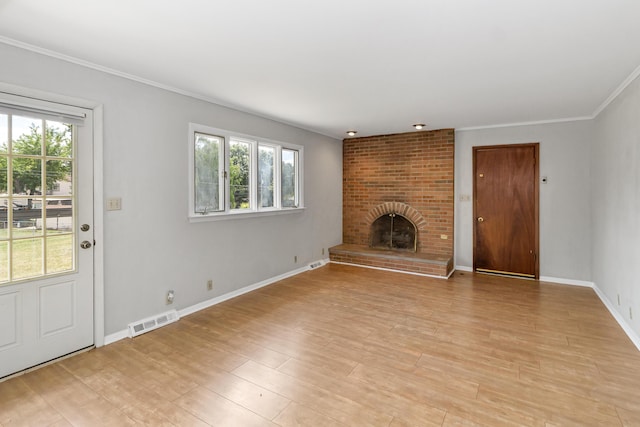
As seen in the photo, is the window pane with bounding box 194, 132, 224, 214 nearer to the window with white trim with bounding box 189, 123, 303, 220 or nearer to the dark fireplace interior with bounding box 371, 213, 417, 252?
the window with white trim with bounding box 189, 123, 303, 220

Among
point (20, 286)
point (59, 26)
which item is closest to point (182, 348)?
point (20, 286)

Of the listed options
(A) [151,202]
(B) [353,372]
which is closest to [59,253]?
(A) [151,202]

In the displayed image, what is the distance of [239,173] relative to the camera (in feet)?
14.1

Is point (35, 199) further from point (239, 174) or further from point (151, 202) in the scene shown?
point (239, 174)

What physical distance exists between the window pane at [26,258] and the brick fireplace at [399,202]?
4.30 meters

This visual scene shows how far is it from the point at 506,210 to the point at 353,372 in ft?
13.2

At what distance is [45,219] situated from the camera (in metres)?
2.56

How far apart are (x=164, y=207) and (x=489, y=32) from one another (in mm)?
3176

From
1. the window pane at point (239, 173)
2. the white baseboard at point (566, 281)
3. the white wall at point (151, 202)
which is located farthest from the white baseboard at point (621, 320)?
the window pane at point (239, 173)

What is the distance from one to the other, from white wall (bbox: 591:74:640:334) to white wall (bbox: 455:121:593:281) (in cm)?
29

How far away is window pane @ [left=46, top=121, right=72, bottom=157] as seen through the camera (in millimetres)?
2557

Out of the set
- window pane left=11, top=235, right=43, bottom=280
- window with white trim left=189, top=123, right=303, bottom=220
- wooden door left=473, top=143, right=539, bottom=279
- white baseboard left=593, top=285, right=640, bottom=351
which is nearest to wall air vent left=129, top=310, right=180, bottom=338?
window pane left=11, top=235, right=43, bottom=280

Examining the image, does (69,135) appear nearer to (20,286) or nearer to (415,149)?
(20,286)

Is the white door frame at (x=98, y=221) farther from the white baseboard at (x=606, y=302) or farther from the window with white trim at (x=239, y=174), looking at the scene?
the white baseboard at (x=606, y=302)
